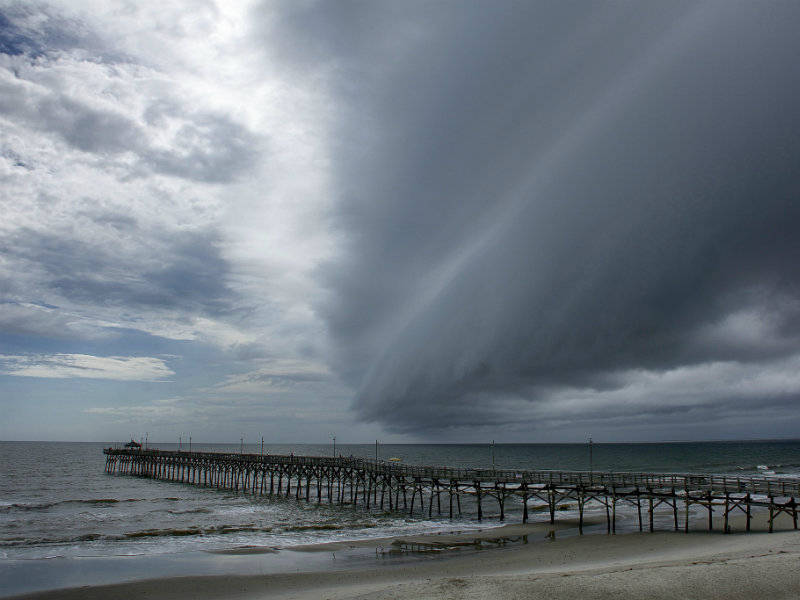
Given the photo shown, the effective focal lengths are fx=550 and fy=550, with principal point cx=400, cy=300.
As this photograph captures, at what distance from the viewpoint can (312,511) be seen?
5647 centimetres

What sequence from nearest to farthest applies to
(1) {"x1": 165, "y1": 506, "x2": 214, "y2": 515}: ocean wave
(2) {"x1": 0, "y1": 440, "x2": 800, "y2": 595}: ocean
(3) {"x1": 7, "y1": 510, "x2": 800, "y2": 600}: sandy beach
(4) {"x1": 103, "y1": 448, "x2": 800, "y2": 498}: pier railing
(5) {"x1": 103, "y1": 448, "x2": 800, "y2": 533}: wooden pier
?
(3) {"x1": 7, "y1": 510, "x2": 800, "y2": 600}: sandy beach → (2) {"x1": 0, "y1": 440, "x2": 800, "y2": 595}: ocean → (4) {"x1": 103, "y1": 448, "x2": 800, "y2": 498}: pier railing → (5) {"x1": 103, "y1": 448, "x2": 800, "y2": 533}: wooden pier → (1) {"x1": 165, "y1": 506, "x2": 214, "y2": 515}: ocean wave

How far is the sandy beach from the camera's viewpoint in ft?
65.4

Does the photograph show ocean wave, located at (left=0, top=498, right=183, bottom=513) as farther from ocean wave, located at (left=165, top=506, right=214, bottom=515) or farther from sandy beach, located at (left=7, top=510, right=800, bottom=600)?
sandy beach, located at (left=7, top=510, right=800, bottom=600)

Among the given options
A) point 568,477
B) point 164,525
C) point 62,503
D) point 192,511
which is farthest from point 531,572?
point 62,503

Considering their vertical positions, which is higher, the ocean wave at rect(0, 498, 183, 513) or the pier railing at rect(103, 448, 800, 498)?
the pier railing at rect(103, 448, 800, 498)

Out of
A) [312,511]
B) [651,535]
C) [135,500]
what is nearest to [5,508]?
[135,500]

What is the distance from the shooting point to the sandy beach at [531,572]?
1992cm

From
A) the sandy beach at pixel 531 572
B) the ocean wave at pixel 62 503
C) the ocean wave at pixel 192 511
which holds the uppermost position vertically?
the sandy beach at pixel 531 572

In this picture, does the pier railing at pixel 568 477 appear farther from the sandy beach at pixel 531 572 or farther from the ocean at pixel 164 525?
the ocean at pixel 164 525

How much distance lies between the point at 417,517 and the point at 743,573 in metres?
33.6

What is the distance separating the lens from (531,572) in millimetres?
25172

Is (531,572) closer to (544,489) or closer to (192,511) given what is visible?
(544,489)

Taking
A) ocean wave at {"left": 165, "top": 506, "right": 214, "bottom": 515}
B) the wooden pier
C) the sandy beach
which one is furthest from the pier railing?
ocean wave at {"left": 165, "top": 506, "right": 214, "bottom": 515}

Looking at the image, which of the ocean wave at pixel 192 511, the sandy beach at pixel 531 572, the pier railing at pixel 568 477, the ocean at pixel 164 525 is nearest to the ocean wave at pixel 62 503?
the ocean at pixel 164 525
